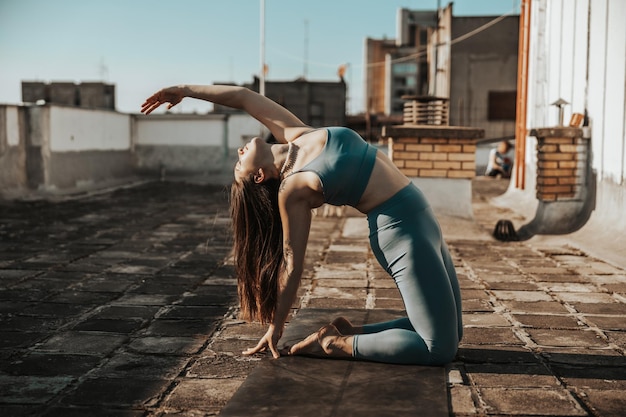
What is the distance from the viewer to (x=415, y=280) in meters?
2.91

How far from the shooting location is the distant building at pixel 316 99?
32094 mm

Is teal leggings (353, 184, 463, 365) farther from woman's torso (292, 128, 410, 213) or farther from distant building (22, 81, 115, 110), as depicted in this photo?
distant building (22, 81, 115, 110)

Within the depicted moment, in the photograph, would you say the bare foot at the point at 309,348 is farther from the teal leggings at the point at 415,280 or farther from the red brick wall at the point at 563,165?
the red brick wall at the point at 563,165

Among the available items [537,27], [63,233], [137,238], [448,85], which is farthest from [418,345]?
[448,85]

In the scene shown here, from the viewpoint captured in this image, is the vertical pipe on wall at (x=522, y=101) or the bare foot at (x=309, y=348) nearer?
the bare foot at (x=309, y=348)

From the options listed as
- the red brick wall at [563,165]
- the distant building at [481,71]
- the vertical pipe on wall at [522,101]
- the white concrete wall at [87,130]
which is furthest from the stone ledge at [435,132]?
the distant building at [481,71]

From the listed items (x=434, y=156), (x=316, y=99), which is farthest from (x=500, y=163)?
(x=316, y=99)

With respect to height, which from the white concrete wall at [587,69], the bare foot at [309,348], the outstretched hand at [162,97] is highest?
the white concrete wall at [587,69]

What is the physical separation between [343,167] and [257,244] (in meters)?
0.58

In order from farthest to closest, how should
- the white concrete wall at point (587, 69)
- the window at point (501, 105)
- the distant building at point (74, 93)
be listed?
the distant building at point (74, 93) → the window at point (501, 105) → the white concrete wall at point (587, 69)

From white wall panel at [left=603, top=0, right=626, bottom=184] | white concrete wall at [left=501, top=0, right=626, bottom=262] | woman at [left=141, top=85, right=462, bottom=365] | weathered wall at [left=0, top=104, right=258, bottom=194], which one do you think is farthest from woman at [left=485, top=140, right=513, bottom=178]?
woman at [left=141, top=85, right=462, bottom=365]

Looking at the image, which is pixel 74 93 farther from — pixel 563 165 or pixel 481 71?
pixel 563 165

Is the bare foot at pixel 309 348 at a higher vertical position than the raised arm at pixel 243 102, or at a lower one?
lower

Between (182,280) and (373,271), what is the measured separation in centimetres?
154
